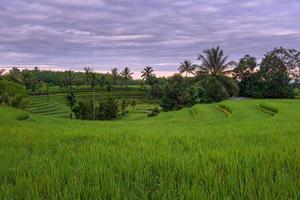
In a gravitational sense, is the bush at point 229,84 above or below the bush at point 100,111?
above

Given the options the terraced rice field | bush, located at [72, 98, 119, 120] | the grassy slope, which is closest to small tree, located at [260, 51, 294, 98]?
the terraced rice field

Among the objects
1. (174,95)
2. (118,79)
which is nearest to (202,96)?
(174,95)

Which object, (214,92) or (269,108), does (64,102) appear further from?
(269,108)

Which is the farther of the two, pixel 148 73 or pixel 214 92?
pixel 148 73

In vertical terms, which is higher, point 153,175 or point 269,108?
point 153,175

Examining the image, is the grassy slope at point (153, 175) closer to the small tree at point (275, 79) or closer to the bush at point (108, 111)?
the bush at point (108, 111)

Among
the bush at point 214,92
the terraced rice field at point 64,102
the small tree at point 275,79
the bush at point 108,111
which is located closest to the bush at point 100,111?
the bush at point 108,111

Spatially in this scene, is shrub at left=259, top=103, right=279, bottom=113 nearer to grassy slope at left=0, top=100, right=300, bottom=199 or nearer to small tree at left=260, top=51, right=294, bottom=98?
grassy slope at left=0, top=100, right=300, bottom=199

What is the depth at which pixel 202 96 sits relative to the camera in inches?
2053

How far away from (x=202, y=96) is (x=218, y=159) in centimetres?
4833

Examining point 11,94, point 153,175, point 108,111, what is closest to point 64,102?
point 108,111

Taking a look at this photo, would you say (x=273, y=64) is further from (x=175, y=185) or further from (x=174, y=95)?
(x=175, y=185)

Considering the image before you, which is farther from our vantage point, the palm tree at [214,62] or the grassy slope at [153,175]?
the palm tree at [214,62]

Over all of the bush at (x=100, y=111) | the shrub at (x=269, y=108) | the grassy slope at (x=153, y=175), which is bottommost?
the bush at (x=100, y=111)
